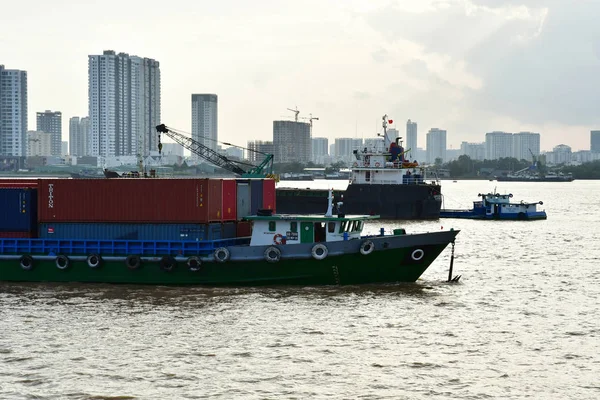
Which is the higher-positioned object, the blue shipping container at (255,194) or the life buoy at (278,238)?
the blue shipping container at (255,194)

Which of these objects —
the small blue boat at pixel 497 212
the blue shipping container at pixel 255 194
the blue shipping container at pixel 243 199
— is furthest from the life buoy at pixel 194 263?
the small blue boat at pixel 497 212

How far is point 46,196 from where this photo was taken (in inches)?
1352

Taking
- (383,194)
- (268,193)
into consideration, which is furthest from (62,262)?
(383,194)

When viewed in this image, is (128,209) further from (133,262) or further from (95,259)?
(95,259)

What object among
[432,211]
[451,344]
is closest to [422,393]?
[451,344]

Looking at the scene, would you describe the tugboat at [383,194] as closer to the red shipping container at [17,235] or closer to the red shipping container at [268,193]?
the red shipping container at [268,193]

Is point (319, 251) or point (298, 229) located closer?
point (319, 251)

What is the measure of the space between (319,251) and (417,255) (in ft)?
13.5

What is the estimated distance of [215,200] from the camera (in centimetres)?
3372

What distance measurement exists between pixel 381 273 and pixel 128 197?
10.6 m

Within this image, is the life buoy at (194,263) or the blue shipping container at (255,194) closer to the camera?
the life buoy at (194,263)

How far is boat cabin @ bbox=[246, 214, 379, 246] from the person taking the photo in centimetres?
3334

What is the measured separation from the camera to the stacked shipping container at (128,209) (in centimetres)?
3328

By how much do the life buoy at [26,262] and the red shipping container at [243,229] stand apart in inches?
334
